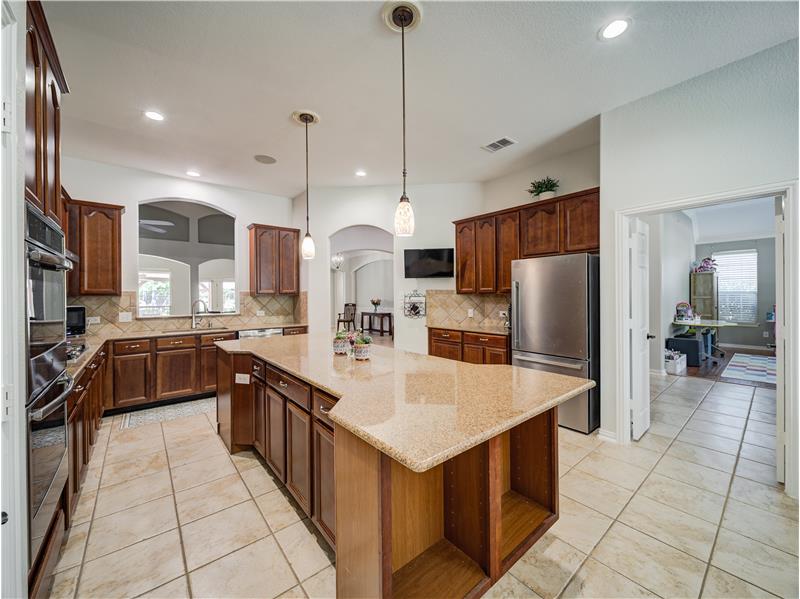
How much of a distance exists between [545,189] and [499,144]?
760 mm

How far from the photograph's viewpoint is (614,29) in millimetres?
2006

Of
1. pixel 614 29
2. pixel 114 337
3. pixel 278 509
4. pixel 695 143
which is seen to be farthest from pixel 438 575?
pixel 114 337

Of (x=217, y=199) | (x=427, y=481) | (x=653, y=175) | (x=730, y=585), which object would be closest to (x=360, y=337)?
(x=427, y=481)

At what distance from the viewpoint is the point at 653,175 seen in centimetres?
266

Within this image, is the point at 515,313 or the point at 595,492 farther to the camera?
the point at 515,313

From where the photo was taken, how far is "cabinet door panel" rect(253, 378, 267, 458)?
2.43 m

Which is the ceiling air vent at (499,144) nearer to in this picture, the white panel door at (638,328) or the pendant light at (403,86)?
the white panel door at (638,328)

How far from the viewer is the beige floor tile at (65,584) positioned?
1.48m

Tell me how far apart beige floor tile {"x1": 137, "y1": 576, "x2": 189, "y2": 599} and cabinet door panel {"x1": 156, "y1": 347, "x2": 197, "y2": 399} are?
296cm

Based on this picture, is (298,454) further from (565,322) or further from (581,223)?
(581,223)

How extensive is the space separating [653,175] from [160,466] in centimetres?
449

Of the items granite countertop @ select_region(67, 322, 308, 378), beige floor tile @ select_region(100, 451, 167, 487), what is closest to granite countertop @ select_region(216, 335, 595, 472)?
granite countertop @ select_region(67, 322, 308, 378)

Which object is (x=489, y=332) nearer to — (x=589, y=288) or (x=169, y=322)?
(x=589, y=288)

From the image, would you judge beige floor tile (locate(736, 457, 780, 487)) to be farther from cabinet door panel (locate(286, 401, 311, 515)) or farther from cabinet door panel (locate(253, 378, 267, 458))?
cabinet door panel (locate(253, 378, 267, 458))
